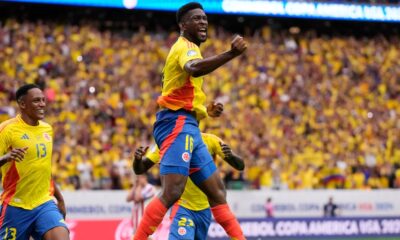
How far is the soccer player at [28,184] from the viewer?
8.67 meters

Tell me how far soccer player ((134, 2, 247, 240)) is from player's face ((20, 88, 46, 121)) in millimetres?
1424

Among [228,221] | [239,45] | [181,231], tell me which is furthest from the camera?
[181,231]

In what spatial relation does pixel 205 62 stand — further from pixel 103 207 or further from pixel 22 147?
pixel 103 207

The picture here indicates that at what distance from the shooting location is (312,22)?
1339 inches

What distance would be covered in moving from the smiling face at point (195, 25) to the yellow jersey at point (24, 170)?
206 centimetres

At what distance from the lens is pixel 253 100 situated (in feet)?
90.5

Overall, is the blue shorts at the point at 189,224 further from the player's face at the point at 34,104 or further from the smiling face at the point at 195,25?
the smiling face at the point at 195,25

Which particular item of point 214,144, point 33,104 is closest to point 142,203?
point 214,144

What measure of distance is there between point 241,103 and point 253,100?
640 mm

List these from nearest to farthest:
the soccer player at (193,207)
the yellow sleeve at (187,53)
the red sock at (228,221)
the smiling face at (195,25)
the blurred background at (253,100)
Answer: the yellow sleeve at (187,53) → the smiling face at (195,25) → the red sock at (228,221) → the soccer player at (193,207) → the blurred background at (253,100)

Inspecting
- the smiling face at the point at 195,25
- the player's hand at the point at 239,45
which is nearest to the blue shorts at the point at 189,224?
the smiling face at the point at 195,25

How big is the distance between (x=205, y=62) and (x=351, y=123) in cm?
2167

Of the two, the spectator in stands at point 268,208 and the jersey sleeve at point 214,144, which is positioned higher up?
the jersey sleeve at point 214,144

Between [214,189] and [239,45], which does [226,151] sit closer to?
[214,189]
